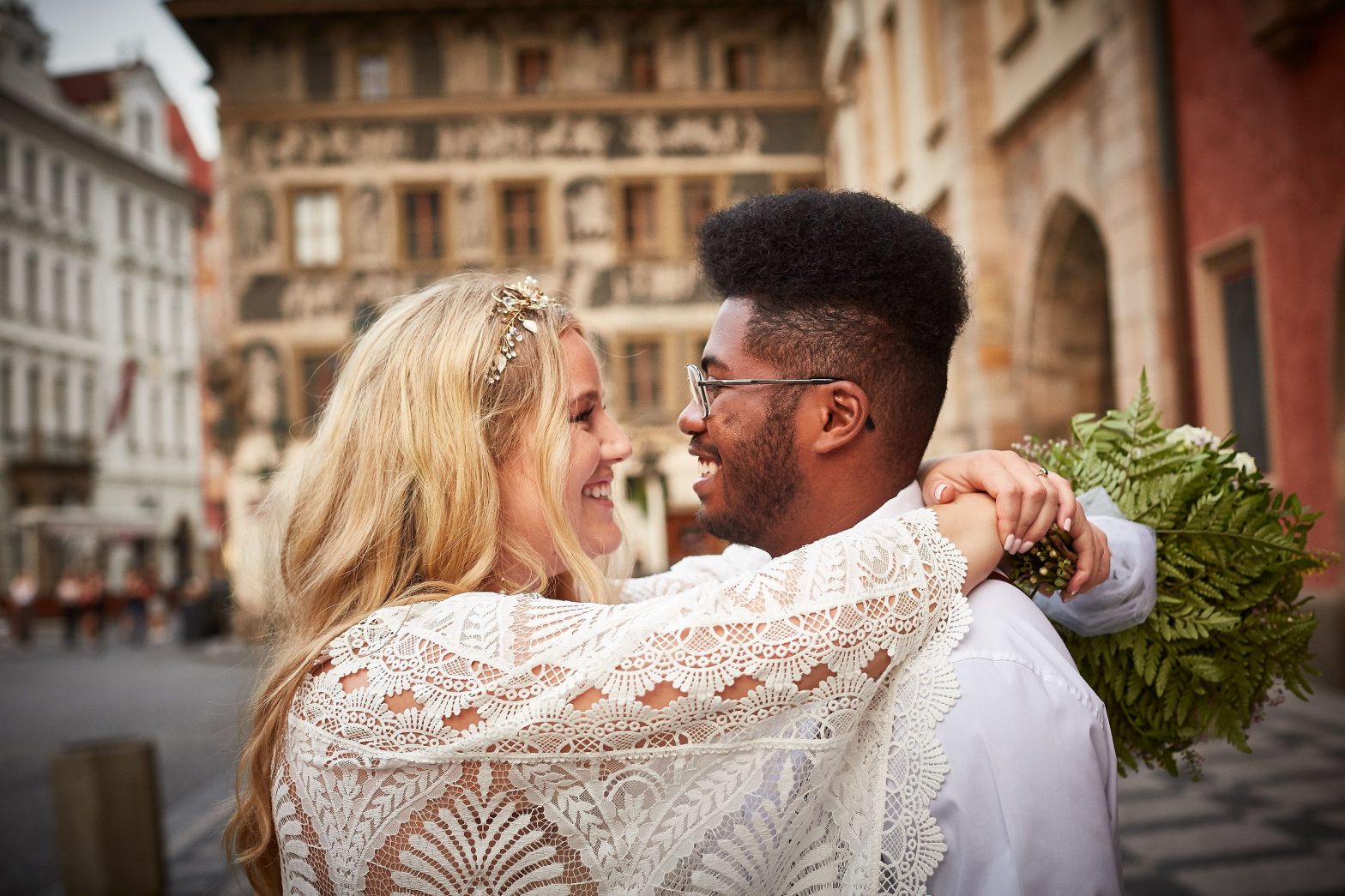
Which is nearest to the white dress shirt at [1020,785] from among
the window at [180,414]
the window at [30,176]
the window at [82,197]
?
the window at [30,176]

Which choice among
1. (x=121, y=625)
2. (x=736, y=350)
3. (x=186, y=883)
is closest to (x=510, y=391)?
(x=736, y=350)

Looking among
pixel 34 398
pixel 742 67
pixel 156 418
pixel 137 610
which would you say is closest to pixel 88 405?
pixel 34 398

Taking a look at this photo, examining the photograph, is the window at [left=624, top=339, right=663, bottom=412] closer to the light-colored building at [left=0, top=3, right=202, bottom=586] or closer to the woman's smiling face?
the woman's smiling face

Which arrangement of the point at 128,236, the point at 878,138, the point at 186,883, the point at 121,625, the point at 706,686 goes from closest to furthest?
the point at 706,686
the point at 186,883
the point at 878,138
the point at 121,625
the point at 128,236

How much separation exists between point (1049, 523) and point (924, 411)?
1.33 ft

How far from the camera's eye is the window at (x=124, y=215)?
44438mm

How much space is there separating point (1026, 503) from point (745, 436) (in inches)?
22.2

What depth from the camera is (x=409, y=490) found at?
2031mm

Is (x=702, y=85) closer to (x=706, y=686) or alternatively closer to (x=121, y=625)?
(x=121, y=625)

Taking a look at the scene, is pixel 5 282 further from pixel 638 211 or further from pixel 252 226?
pixel 638 211

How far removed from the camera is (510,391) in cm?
212

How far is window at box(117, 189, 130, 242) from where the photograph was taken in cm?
4444

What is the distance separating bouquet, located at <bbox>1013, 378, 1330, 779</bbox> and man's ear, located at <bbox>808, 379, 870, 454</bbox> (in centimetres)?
52

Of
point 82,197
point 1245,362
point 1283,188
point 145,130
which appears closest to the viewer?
point 1283,188
